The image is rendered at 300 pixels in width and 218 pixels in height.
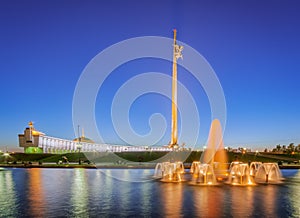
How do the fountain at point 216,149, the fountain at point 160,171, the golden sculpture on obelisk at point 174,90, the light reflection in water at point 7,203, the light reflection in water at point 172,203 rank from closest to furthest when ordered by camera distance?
1. the light reflection in water at point 172,203
2. the light reflection in water at point 7,203
3. the fountain at point 160,171
4. the fountain at point 216,149
5. the golden sculpture on obelisk at point 174,90

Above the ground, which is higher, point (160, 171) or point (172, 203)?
point (172, 203)

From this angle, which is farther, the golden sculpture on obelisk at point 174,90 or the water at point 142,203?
the golden sculpture on obelisk at point 174,90

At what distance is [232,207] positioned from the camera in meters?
13.3

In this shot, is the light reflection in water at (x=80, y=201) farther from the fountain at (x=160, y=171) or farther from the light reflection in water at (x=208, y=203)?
the fountain at (x=160, y=171)

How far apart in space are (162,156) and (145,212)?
45.7 metres

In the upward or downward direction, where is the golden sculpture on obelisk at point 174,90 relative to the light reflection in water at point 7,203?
upward

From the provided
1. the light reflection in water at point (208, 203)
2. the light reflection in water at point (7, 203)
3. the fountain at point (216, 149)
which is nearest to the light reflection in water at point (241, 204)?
the light reflection in water at point (208, 203)

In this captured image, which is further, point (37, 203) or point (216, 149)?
point (216, 149)

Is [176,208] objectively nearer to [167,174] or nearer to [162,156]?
[167,174]

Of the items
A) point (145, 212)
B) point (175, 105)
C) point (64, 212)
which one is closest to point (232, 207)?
point (145, 212)

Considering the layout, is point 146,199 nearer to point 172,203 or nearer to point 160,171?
point 172,203

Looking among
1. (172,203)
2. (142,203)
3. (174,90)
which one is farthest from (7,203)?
(174,90)

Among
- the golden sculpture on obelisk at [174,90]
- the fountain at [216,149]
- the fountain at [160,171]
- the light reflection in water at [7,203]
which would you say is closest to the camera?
the light reflection in water at [7,203]

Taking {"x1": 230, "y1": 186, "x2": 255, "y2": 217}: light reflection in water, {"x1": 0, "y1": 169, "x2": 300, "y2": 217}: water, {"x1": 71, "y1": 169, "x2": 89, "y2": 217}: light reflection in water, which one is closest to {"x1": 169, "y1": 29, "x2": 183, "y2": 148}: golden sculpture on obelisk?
{"x1": 0, "y1": 169, "x2": 300, "y2": 217}: water
